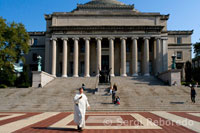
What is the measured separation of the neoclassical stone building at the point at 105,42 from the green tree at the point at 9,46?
6.85 metres

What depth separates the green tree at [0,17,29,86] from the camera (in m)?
37.8

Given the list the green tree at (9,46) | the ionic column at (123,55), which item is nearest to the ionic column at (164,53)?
the ionic column at (123,55)

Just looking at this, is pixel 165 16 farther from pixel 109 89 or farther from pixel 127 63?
pixel 109 89

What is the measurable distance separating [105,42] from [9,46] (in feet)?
73.5

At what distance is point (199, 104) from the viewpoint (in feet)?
64.7

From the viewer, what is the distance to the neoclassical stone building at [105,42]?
45125 millimetres

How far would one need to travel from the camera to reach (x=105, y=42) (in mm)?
49031

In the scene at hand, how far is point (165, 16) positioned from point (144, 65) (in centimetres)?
1468

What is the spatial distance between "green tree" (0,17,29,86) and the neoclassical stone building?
6.85 m

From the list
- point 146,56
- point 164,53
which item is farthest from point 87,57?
point 164,53

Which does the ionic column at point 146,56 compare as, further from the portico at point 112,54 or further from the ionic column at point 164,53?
the ionic column at point 164,53

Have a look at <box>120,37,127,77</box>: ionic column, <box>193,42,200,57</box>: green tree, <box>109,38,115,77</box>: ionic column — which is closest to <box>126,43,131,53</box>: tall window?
<box>120,37,127,77</box>: ionic column

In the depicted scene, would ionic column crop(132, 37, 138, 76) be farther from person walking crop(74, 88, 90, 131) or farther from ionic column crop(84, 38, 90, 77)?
person walking crop(74, 88, 90, 131)

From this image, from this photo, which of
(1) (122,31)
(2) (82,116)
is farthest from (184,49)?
(2) (82,116)
